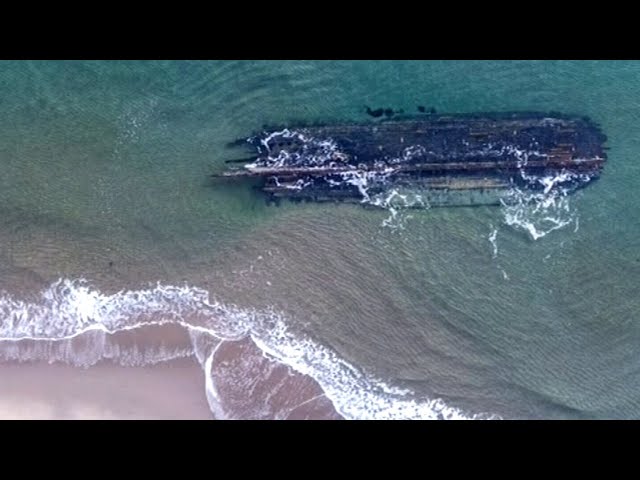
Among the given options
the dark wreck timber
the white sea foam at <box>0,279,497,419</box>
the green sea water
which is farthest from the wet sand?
the dark wreck timber

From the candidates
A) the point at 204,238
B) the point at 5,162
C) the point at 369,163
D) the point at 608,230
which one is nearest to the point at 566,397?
the point at 608,230

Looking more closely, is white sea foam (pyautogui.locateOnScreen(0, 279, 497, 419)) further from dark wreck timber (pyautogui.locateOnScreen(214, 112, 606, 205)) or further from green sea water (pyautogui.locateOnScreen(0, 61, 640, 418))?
dark wreck timber (pyautogui.locateOnScreen(214, 112, 606, 205))

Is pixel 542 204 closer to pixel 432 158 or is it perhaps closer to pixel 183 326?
pixel 432 158

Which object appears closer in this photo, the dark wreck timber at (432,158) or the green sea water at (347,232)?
the green sea water at (347,232)

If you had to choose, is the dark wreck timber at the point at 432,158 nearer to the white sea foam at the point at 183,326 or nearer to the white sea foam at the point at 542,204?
the white sea foam at the point at 542,204

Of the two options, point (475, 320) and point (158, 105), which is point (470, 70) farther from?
point (158, 105)

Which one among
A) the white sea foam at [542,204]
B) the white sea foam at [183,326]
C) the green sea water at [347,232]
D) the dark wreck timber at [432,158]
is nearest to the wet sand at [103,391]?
the white sea foam at [183,326]

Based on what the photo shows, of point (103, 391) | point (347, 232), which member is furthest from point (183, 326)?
point (347, 232)
